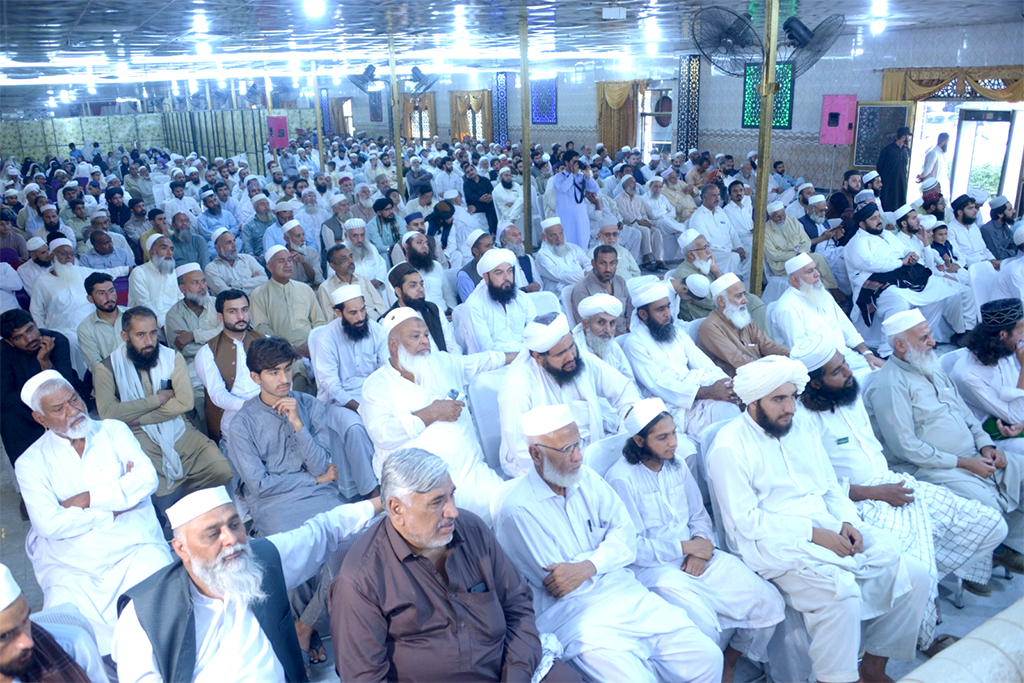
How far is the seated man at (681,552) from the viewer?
2650mm

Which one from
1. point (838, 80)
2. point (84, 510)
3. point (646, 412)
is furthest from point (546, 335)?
point (838, 80)

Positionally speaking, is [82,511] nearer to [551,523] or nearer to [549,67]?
[551,523]

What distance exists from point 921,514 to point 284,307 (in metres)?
3.59

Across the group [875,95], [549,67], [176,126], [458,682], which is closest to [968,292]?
[458,682]

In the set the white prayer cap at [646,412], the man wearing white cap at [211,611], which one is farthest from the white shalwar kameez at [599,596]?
the man wearing white cap at [211,611]

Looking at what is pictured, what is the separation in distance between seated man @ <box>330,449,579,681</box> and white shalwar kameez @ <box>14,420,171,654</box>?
109 cm

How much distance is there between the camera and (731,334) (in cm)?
430

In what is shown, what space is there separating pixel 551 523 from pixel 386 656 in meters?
0.73

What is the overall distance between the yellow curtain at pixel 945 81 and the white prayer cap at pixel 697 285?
6682mm

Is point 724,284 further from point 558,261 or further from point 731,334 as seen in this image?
point 558,261

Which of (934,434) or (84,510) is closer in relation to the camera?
(84,510)

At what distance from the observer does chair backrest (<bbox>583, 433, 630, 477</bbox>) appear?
117 inches

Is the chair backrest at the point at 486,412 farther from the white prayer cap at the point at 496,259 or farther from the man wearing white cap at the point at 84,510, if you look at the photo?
the man wearing white cap at the point at 84,510

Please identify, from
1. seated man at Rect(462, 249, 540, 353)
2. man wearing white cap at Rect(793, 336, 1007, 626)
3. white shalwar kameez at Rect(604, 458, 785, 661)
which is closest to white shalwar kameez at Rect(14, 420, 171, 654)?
white shalwar kameez at Rect(604, 458, 785, 661)
